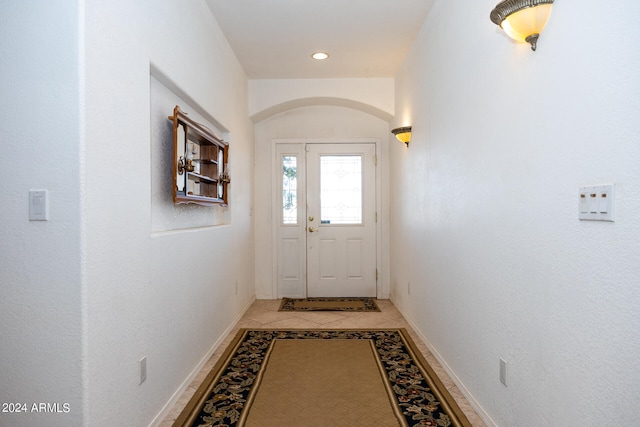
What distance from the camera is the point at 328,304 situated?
5.16 meters

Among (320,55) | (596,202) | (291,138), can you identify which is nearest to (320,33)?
(320,55)

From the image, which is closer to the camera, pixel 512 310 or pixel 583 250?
pixel 583 250

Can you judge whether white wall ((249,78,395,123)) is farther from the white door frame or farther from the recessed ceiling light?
the recessed ceiling light

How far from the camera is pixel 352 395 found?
2.57 meters

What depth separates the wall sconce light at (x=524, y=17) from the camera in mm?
1546

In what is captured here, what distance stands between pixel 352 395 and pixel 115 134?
1.96 metres

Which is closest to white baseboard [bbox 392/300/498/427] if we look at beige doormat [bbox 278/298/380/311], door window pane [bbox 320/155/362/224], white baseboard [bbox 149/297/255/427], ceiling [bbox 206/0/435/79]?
beige doormat [bbox 278/298/380/311]

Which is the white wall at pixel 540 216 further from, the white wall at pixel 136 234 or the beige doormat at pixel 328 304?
the beige doormat at pixel 328 304

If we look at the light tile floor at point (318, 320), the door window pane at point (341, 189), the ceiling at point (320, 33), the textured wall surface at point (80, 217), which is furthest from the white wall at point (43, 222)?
the door window pane at point (341, 189)

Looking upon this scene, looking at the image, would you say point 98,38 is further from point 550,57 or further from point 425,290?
point 425,290

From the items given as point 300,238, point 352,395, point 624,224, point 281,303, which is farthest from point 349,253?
point 624,224

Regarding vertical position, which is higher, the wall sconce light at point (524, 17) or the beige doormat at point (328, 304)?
the wall sconce light at point (524, 17)

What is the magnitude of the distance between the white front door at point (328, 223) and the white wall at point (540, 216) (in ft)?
7.93

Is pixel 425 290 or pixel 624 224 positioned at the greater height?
pixel 624 224
